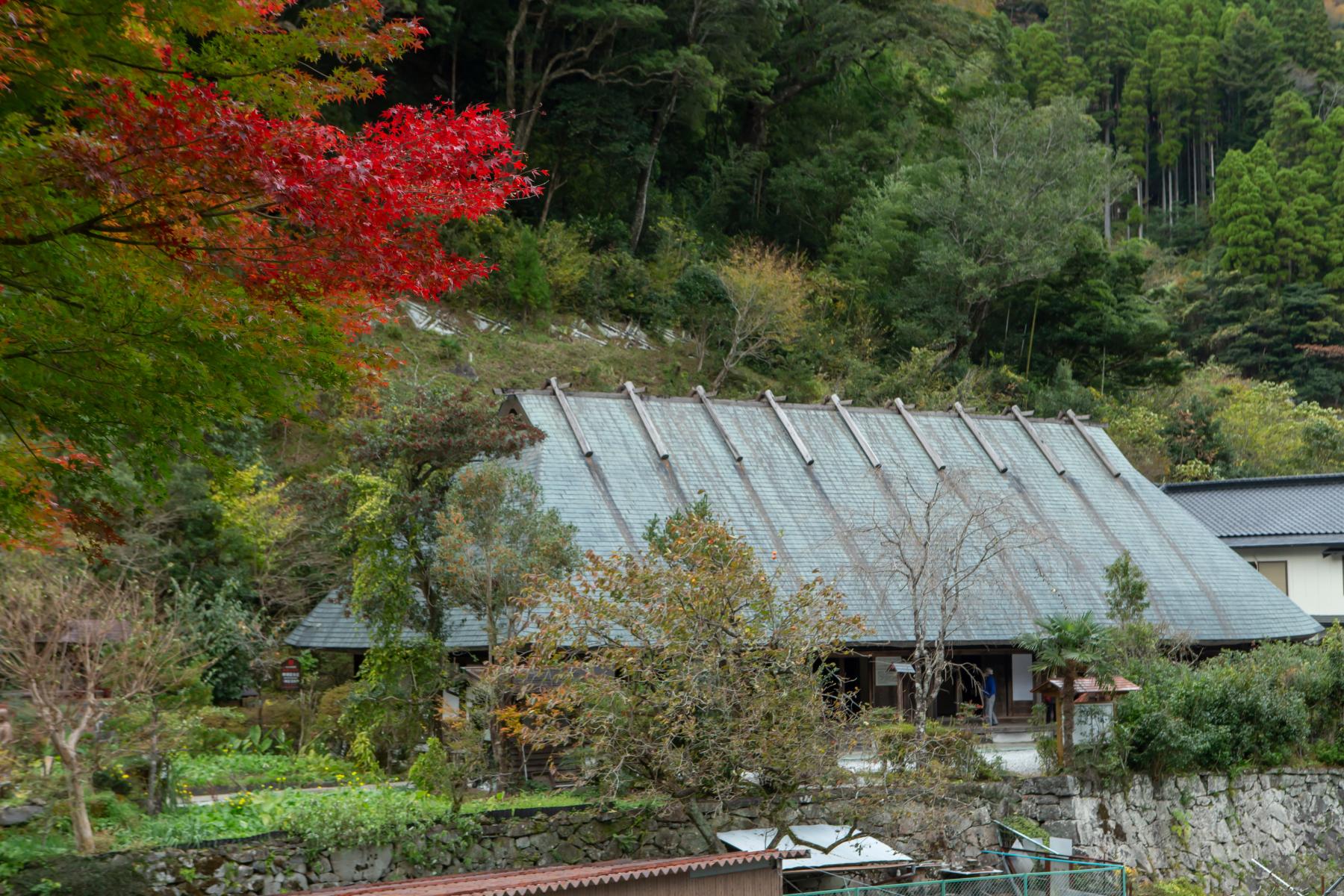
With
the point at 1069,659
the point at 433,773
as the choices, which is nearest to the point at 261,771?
the point at 433,773

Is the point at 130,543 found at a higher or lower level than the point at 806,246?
lower

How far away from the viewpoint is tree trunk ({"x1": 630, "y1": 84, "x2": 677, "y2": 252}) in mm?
39938

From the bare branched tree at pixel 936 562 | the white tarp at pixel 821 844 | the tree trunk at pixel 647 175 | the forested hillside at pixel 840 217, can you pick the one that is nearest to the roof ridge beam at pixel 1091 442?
the bare branched tree at pixel 936 562

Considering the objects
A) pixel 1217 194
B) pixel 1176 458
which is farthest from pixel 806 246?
pixel 1217 194

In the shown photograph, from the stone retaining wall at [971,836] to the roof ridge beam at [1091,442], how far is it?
29.5 feet

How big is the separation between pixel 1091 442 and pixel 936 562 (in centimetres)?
1140

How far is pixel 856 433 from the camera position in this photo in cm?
2495

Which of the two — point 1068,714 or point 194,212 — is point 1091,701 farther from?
point 194,212

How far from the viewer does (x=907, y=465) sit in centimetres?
2462

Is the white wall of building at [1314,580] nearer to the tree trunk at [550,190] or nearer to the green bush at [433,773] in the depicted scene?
the tree trunk at [550,190]

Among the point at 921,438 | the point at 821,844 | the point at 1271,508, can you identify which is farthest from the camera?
the point at 1271,508

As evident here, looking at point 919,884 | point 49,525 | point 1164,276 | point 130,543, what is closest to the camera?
point 49,525

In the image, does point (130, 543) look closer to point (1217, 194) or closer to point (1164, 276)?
point (1164, 276)

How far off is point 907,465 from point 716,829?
1195 cm
